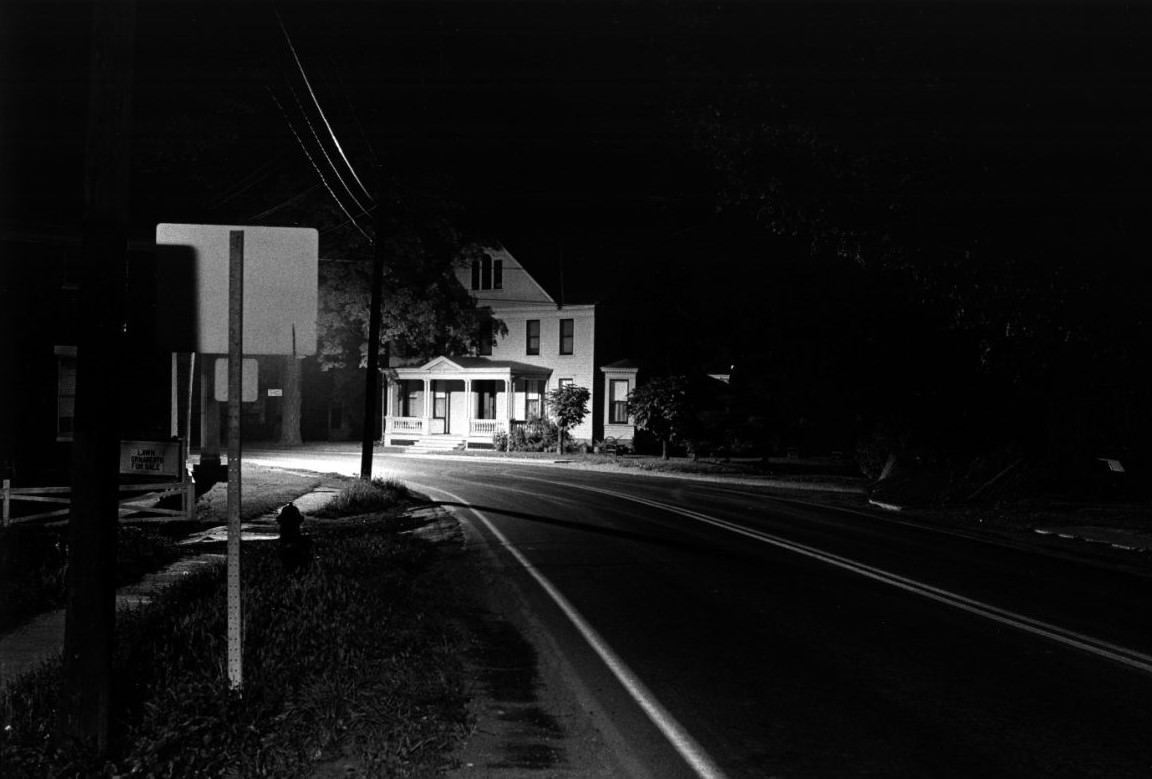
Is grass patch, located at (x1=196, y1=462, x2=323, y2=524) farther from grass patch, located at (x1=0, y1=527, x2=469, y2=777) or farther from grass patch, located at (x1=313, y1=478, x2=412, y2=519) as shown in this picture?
grass patch, located at (x1=0, y1=527, x2=469, y2=777)

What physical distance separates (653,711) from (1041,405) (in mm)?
23973

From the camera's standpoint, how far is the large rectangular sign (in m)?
5.97

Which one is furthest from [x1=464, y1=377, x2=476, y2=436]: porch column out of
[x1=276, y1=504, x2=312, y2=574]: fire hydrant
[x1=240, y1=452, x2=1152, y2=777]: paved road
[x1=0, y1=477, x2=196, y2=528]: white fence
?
[x1=276, y1=504, x2=312, y2=574]: fire hydrant

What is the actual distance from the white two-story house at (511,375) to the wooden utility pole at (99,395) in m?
41.4

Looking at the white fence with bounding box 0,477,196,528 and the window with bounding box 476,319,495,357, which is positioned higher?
the window with bounding box 476,319,495,357

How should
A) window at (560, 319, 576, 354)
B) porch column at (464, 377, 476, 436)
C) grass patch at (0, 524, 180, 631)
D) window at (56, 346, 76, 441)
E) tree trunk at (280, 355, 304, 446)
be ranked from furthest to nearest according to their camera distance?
tree trunk at (280, 355, 304, 446) < porch column at (464, 377, 476, 436) < window at (560, 319, 576, 354) < window at (56, 346, 76, 441) < grass patch at (0, 524, 180, 631)

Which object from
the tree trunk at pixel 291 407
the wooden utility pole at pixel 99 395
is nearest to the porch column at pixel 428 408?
the tree trunk at pixel 291 407

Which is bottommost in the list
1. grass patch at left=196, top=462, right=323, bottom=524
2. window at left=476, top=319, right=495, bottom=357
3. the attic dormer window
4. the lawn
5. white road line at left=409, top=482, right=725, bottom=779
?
white road line at left=409, top=482, right=725, bottom=779

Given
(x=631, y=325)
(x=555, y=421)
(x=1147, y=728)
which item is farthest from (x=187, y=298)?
(x=631, y=325)

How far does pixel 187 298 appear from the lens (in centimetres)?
599

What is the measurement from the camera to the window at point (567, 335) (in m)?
48.8

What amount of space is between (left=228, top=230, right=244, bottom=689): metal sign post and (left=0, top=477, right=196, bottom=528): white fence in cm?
882

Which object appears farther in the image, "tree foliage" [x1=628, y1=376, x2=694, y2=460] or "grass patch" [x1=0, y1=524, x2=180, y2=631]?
"tree foliage" [x1=628, y1=376, x2=694, y2=460]

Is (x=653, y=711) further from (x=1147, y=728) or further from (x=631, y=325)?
(x=631, y=325)
